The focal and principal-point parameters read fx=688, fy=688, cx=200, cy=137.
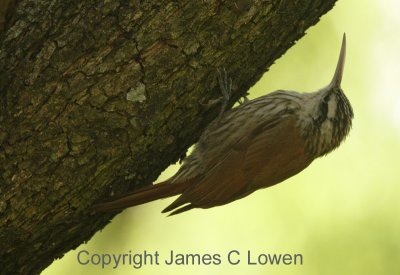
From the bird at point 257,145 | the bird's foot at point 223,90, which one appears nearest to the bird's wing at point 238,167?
the bird at point 257,145

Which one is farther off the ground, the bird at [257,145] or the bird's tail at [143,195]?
the bird at [257,145]

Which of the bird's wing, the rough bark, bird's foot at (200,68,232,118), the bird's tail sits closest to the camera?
the rough bark

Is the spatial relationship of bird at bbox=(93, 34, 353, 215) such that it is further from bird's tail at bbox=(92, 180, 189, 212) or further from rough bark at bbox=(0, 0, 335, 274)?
rough bark at bbox=(0, 0, 335, 274)

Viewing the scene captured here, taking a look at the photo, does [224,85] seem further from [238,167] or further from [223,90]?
[238,167]

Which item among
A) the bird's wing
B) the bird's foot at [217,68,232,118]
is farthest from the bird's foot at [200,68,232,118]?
the bird's wing

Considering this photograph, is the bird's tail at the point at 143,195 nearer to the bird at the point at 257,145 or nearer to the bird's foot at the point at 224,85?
the bird at the point at 257,145

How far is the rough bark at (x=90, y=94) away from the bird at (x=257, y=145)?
251 millimetres

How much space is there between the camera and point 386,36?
205 inches

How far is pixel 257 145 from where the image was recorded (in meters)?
3.49

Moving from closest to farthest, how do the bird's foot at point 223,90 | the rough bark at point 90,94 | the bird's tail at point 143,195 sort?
the rough bark at point 90,94
the bird's tail at point 143,195
the bird's foot at point 223,90

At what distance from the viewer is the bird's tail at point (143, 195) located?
2.85 m

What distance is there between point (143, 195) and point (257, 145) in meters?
0.75

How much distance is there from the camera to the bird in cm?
335

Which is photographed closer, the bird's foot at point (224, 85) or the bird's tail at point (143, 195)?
the bird's tail at point (143, 195)
